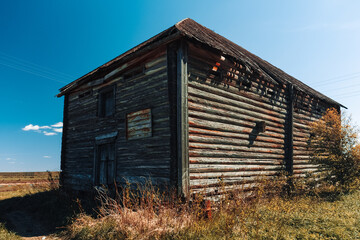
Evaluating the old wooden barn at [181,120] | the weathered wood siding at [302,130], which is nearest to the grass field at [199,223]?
the old wooden barn at [181,120]

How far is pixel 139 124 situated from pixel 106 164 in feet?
8.53

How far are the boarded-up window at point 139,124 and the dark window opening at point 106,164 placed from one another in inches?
52.1

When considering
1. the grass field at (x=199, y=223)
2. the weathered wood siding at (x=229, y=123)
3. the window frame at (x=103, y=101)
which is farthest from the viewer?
the window frame at (x=103, y=101)

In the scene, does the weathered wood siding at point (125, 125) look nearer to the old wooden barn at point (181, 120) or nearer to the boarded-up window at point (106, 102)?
the old wooden barn at point (181, 120)

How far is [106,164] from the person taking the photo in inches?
377

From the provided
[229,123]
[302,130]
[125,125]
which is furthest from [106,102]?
[302,130]

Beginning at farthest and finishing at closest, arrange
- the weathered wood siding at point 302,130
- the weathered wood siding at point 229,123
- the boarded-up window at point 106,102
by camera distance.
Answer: the weathered wood siding at point 302,130
the boarded-up window at point 106,102
the weathered wood siding at point 229,123

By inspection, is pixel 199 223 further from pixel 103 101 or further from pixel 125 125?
pixel 103 101

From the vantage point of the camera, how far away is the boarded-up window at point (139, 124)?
7.82m

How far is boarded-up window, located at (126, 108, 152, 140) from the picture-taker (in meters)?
7.82

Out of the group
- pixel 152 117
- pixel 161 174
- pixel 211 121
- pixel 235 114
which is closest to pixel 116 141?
pixel 152 117

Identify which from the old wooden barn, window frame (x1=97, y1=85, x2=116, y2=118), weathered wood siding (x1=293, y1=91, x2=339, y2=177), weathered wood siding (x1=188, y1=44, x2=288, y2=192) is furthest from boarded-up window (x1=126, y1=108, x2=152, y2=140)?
weathered wood siding (x1=293, y1=91, x2=339, y2=177)

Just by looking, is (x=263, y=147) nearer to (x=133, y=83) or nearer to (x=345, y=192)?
(x=345, y=192)

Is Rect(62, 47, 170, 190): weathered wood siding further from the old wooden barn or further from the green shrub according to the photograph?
the green shrub
